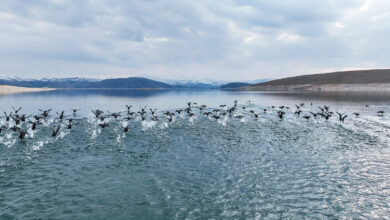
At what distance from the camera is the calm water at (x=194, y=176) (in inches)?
434

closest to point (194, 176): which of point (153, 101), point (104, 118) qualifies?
point (104, 118)

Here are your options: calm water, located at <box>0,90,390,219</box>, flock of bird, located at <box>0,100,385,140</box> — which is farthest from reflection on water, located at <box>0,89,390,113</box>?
calm water, located at <box>0,90,390,219</box>

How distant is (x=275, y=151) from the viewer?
66.8 feet

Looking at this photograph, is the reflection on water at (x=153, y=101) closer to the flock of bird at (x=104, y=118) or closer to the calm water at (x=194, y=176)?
the flock of bird at (x=104, y=118)

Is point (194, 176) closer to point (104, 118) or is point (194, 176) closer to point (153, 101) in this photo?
point (104, 118)

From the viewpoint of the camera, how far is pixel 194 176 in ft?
49.0

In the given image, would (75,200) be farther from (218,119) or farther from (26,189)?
(218,119)

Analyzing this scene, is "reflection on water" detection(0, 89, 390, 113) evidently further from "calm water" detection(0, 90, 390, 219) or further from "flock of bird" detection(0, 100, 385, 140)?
"calm water" detection(0, 90, 390, 219)

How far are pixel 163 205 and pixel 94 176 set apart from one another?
5.90 metres

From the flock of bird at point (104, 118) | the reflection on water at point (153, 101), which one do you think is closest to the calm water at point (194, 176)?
the flock of bird at point (104, 118)

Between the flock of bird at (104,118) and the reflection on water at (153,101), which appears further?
the reflection on water at (153,101)

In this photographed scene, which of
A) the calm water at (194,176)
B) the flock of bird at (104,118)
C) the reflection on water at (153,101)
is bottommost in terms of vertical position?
the calm water at (194,176)

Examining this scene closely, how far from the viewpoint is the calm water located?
1102 centimetres

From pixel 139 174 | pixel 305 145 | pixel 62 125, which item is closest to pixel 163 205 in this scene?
pixel 139 174
